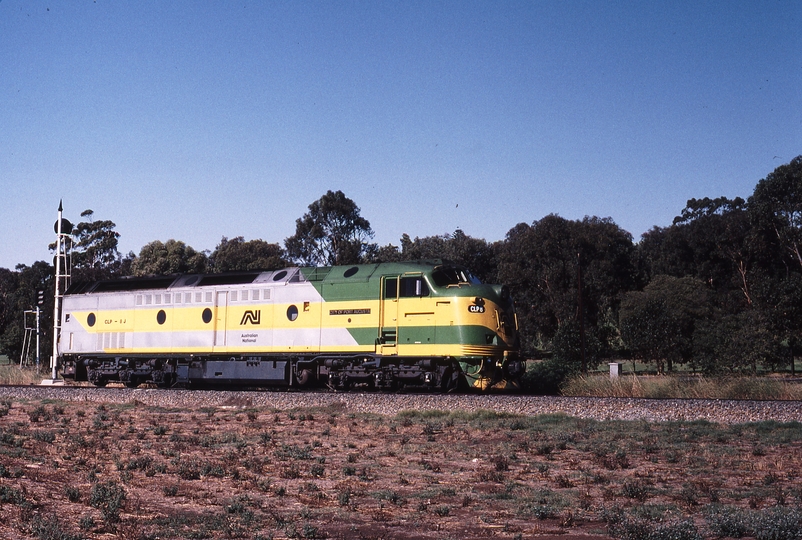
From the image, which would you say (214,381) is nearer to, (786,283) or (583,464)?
(583,464)

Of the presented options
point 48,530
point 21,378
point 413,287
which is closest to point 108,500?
point 48,530

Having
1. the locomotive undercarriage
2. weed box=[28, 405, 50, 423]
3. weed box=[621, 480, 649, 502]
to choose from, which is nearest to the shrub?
weed box=[621, 480, 649, 502]

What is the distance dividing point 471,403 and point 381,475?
27.7 feet

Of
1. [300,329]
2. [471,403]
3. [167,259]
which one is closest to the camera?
[471,403]

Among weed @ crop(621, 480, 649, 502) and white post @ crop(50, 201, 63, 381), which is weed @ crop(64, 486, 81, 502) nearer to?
weed @ crop(621, 480, 649, 502)

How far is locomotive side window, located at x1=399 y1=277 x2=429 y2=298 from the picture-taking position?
2622 centimetres

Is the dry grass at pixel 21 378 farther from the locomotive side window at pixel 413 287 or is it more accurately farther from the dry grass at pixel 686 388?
the dry grass at pixel 686 388

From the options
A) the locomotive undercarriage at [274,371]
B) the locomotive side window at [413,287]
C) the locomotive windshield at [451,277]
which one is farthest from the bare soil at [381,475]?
the locomotive windshield at [451,277]

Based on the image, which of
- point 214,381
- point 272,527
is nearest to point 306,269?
point 214,381

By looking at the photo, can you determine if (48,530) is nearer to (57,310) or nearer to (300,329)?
(300,329)

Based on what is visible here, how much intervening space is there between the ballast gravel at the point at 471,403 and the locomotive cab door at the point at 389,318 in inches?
90.5

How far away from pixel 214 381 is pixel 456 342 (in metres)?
11.0

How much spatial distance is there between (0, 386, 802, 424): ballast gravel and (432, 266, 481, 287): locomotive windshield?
166 inches

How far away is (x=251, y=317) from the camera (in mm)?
29766
